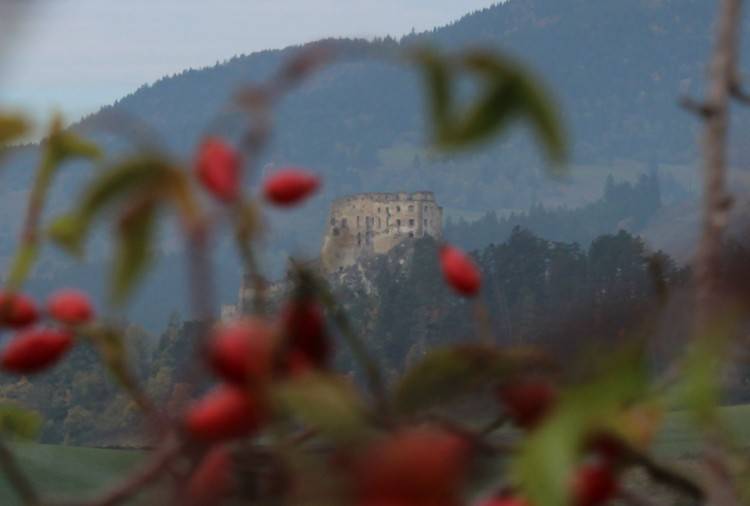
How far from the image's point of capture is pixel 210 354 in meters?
0.18

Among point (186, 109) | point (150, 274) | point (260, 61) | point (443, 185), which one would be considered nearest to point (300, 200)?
point (150, 274)

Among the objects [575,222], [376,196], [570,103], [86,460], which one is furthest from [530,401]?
[570,103]

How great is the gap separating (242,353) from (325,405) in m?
0.02

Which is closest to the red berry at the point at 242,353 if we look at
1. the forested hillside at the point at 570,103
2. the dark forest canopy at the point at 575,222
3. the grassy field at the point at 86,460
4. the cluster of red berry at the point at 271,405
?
the cluster of red berry at the point at 271,405

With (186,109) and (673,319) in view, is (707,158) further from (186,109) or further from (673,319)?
(186,109)

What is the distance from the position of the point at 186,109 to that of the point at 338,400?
124ft

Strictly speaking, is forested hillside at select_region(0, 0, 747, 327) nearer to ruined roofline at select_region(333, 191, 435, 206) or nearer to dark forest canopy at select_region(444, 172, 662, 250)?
dark forest canopy at select_region(444, 172, 662, 250)

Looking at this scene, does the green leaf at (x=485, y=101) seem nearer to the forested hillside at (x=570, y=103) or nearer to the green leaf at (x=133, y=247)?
the green leaf at (x=133, y=247)

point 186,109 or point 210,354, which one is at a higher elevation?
point 186,109

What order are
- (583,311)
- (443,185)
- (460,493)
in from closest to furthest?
(460,493) → (583,311) → (443,185)

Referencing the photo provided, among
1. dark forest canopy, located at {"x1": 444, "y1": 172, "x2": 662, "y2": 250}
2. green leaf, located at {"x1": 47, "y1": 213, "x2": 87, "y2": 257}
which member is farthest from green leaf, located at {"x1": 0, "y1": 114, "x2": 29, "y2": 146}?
dark forest canopy, located at {"x1": 444, "y1": 172, "x2": 662, "y2": 250}

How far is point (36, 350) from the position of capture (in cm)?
24

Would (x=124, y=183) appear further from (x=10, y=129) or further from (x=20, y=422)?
(x=20, y=422)

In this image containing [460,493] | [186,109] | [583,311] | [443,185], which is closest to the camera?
[460,493]
